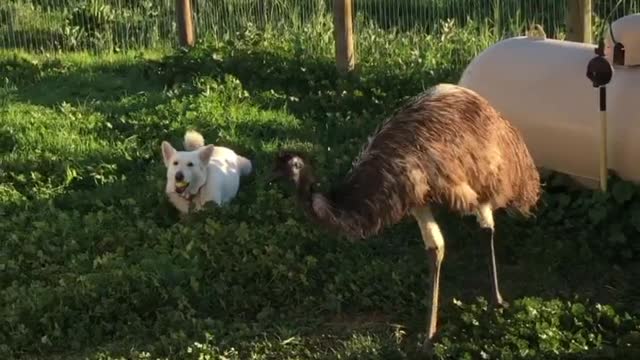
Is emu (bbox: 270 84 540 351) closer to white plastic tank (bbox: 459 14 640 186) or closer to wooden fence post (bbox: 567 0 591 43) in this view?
white plastic tank (bbox: 459 14 640 186)

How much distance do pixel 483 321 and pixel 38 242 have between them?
2.84 m

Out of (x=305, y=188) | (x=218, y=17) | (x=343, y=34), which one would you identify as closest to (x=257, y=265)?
(x=305, y=188)

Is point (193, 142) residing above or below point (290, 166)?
below

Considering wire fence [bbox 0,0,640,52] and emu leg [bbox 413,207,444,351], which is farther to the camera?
wire fence [bbox 0,0,640,52]

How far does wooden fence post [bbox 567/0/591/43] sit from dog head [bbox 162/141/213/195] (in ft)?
9.58

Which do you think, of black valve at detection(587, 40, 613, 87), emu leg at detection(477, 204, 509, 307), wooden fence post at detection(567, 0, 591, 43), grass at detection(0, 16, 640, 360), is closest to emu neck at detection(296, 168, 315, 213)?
grass at detection(0, 16, 640, 360)

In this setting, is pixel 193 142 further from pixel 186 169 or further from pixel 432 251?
pixel 432 251

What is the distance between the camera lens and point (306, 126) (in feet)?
28.4

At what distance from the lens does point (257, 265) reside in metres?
5.98

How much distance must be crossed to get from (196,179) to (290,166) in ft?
8.53

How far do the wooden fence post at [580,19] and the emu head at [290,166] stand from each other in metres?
4.15

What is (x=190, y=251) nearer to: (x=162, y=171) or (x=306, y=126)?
(x=162, y=171)

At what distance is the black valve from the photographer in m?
5.82

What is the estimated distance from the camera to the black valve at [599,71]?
5820mm
